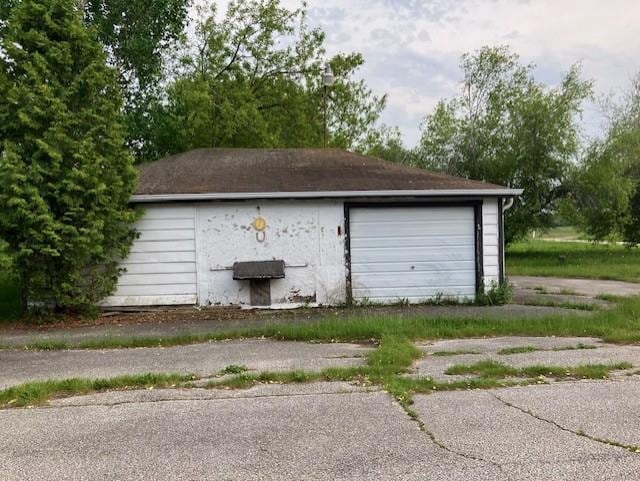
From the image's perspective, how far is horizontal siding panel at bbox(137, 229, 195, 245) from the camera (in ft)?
39.1

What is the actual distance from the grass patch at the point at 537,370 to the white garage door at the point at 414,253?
5.57 meters

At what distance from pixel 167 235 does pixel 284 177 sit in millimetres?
2845

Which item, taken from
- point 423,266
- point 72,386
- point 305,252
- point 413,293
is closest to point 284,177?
point 305,252

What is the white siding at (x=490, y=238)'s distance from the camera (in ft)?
40.7

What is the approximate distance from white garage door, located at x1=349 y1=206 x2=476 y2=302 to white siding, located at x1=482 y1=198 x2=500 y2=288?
0.25m

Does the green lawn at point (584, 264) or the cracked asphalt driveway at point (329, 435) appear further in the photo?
the green lawn at point (584, 264)

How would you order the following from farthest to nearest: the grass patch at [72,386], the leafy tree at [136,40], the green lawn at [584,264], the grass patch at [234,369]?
the leafy tree at [136,40] < the green lawn at [584,264] < the grass patch at [234,369] < the grass patch at [72,386]

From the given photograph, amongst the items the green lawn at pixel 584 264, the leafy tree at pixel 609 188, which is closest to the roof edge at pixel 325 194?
the green lawn at pixel 584 264

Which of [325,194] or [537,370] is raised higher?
[325,194]

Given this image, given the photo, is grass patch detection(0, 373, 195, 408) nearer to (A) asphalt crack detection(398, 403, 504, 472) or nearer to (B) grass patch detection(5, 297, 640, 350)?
(B) grass patch detection(5, 297, 640, 350)

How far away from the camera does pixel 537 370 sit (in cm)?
664

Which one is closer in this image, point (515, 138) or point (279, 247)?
point (279, 247)

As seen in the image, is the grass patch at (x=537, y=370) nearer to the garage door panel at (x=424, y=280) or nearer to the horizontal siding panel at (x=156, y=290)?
the garage door panel at (x=424, y=280)

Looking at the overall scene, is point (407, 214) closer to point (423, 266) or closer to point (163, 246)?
point (423, 266)
